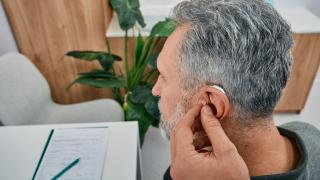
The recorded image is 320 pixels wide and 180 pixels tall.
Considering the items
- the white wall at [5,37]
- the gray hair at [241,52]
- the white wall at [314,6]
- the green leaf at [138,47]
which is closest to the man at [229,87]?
the gray hair at [241,52]

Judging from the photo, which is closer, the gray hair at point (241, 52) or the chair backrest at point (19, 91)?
A: the gray hair at point (241, 52)

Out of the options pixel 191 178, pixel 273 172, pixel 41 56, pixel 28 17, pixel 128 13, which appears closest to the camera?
pixel 191 178

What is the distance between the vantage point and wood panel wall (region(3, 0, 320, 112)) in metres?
1.72

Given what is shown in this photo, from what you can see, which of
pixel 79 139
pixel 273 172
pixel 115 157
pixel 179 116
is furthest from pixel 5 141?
pixel 273 172

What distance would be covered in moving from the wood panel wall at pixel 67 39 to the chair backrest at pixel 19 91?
1.30 feet

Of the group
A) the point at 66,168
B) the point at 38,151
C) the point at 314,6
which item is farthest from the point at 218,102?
the point at 314,6

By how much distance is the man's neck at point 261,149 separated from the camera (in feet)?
2.13

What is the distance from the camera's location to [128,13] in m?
1.52

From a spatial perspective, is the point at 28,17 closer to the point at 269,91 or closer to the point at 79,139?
the point at 79,139

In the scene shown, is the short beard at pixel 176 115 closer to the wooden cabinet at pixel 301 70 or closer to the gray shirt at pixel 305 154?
the gray shirt at pixel 305 154

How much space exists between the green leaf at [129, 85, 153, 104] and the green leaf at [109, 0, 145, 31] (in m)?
0.37

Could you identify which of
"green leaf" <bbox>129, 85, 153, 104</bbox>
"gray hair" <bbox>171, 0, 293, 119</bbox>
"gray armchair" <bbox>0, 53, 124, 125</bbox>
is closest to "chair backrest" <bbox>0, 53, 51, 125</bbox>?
"gray armchair" <bbox>0, 53, 124, 125</bbox>

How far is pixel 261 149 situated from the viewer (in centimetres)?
67

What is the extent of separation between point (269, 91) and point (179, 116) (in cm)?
24
